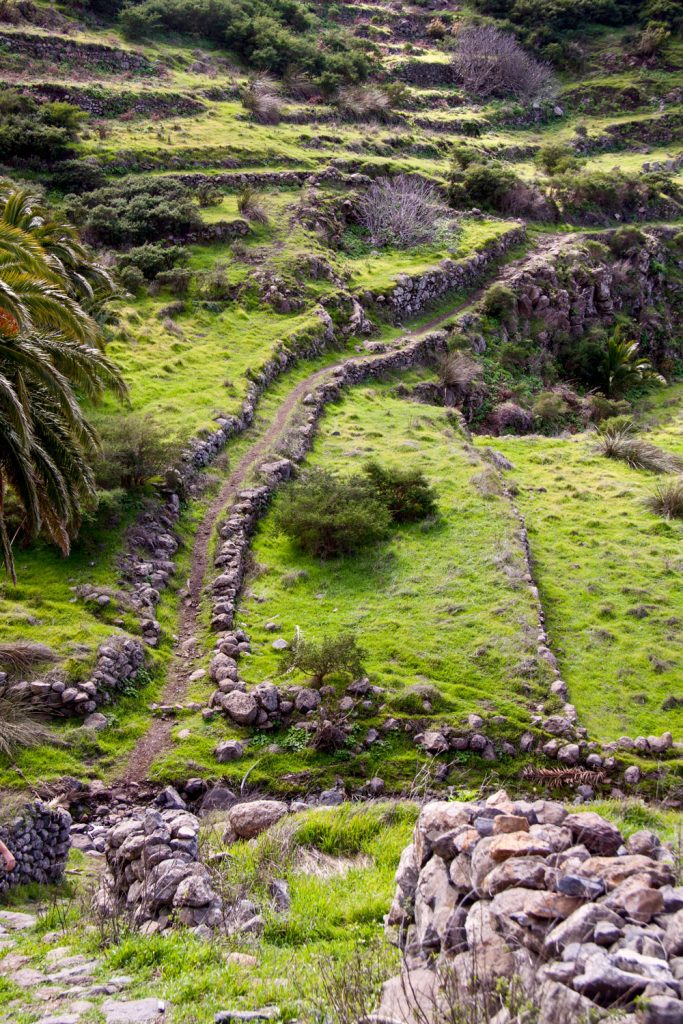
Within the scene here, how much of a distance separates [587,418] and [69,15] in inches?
1680

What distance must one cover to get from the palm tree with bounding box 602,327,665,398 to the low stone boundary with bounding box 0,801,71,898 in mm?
31990

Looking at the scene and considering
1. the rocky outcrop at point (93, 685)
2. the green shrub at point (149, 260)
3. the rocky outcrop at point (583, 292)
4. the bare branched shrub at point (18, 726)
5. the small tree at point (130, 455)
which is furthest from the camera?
the rocky outcrop at point (583, 292)

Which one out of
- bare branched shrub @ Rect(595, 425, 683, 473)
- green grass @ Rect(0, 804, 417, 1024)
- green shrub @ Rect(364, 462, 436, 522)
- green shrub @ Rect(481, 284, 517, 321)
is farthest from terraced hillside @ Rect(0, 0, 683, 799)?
green grass @ Rect(0, 804, 417, 1024)

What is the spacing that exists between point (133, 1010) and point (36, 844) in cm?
349

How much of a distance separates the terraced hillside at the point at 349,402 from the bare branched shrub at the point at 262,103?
0.91 feet

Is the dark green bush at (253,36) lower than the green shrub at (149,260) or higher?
higher

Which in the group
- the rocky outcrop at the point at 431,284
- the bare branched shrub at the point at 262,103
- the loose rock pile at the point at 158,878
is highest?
the bare branched shrub at the point at 262,103

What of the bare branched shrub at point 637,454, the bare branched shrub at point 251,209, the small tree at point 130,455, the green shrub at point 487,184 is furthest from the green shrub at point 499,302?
the small tree at point 130,455

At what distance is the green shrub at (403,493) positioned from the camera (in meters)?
18.1

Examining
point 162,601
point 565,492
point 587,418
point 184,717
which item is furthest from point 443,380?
point 184,717

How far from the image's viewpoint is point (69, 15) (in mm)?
47938

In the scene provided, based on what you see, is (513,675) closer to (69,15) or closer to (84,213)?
(84,213)

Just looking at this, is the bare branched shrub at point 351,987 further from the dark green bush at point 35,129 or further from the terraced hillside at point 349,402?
the dark green bush at point 35,129

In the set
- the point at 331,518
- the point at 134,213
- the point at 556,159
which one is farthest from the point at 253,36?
the point at 331,518
